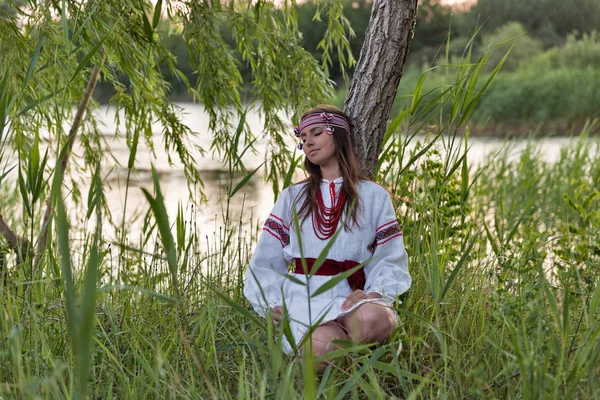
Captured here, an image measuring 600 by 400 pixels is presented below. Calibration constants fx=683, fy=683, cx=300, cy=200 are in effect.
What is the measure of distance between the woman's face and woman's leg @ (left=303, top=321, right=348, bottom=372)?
548 mm

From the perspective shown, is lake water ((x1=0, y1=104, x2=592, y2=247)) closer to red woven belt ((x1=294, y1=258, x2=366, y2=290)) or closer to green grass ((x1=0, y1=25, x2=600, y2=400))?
green grass ((x1=0, y1=25, x2=600, y2=400))

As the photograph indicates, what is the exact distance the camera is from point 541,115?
14531 millimetres

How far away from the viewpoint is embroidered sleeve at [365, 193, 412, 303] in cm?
209

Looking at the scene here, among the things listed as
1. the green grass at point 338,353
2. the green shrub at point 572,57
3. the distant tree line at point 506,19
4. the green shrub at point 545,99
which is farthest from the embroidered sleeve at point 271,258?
the distant tree line at point 506,19

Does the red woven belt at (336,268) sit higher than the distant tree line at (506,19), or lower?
lower

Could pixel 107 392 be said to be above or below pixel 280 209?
below

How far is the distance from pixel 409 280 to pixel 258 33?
1.53m

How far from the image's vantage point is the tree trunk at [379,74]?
2.49m

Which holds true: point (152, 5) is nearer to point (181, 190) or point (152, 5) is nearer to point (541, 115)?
point (181, 190)

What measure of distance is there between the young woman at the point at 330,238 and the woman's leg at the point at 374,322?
0.02m

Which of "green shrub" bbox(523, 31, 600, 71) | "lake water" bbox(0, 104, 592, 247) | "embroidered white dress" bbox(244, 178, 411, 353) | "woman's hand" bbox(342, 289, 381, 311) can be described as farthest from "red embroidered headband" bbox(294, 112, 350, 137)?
"green shrub" bbox(523, 31, 600, 71)

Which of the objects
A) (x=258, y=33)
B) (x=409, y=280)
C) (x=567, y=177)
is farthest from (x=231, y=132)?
(x=567, y=177)

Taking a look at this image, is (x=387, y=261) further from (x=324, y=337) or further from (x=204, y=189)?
(x=204, y=189)

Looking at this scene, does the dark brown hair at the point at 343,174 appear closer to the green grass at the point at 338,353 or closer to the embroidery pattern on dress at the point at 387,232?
the embroidery pattern on dress at the point at 387,232
